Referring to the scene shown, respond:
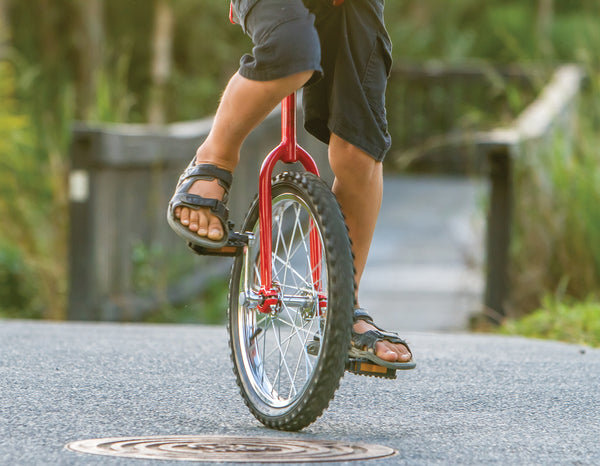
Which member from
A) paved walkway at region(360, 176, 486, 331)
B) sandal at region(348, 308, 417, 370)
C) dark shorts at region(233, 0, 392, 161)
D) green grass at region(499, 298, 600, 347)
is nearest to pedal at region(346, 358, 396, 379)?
sandal at region(348, 308, 417, 370)

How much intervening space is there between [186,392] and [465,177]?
10277 mm

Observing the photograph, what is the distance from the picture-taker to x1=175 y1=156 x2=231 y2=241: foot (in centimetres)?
280

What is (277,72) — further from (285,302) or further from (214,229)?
(285,302)

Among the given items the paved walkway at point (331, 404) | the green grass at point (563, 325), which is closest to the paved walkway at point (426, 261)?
the green grass at point (563, 325)

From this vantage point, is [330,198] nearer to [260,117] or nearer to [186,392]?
[260,117]

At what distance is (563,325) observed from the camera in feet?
16.8

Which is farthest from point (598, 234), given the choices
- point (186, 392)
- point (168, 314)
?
point (186, 392)

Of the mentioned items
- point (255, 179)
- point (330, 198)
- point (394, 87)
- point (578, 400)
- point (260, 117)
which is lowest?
point (578, 400)

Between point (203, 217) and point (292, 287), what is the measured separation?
31cm

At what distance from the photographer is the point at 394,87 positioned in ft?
46.7

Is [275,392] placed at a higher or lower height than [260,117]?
lower

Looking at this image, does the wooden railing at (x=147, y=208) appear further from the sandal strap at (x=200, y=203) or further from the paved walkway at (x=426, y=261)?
the sandal strap at (x=200, y=203)

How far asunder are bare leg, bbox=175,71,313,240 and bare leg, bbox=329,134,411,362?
26 centimetres

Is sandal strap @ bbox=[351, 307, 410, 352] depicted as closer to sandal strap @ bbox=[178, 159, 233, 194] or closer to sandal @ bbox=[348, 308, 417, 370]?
sandal @ bbox=[348, 308, 417, 370]
